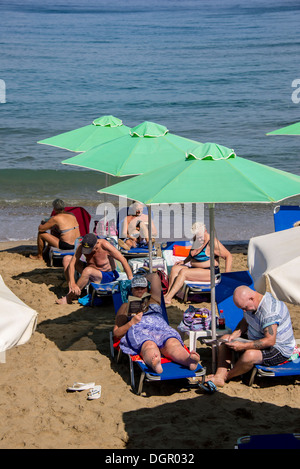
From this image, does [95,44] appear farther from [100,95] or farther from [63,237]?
[63,237]

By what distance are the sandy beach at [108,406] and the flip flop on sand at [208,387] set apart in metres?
0.04

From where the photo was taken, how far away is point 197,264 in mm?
7723

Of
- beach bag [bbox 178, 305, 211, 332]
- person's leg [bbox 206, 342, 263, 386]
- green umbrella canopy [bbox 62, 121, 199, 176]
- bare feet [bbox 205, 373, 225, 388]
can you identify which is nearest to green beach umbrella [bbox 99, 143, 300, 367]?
person's leg [bbox 206, 342, 263, 386]

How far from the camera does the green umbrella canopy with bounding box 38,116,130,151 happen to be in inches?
347

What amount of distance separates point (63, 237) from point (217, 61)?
30.9 metres

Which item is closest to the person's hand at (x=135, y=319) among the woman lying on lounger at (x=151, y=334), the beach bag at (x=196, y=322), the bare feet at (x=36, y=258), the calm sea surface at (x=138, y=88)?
the woman lying on lounger at (x=151, y=334)

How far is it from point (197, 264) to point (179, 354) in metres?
2.43

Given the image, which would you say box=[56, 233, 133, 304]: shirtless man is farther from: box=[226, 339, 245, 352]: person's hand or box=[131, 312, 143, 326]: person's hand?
box=[226, 339, 245, 352]: person's hand

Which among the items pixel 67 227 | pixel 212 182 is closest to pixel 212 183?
pixel 212 182

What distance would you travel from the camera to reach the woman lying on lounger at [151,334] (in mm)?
5359

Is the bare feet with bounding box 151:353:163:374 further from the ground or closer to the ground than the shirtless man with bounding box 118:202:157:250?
closer to the ground

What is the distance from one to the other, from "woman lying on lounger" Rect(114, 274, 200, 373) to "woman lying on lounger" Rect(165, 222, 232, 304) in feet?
5.07

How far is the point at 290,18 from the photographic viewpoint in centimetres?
5525
